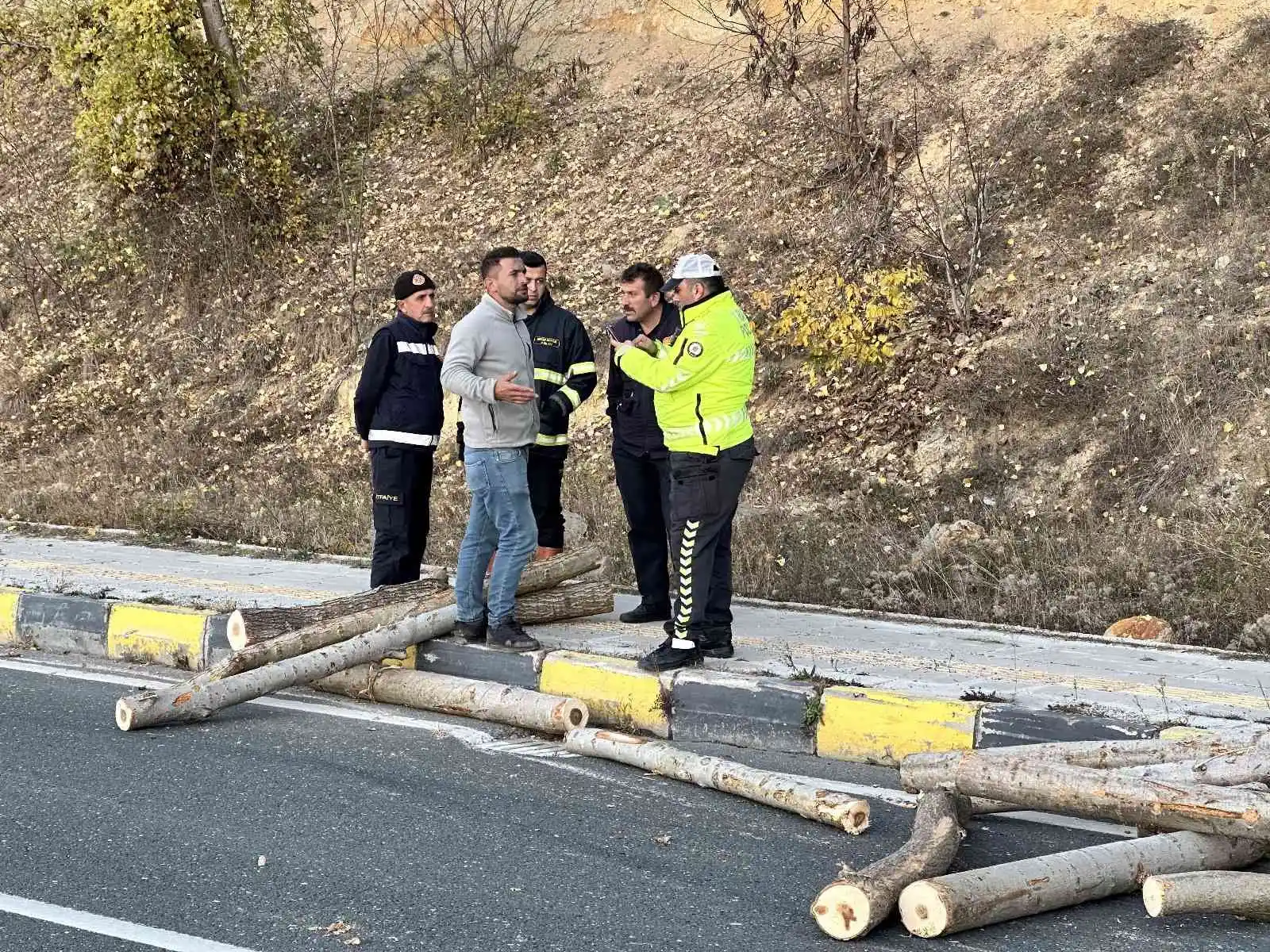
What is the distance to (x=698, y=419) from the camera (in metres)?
7.07

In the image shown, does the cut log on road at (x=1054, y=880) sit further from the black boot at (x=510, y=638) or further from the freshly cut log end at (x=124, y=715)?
the freshly cut log end at (x=124, y=715)

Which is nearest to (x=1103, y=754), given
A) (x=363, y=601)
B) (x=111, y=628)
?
(x=363, y=601)

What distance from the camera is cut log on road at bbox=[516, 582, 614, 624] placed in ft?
26.8

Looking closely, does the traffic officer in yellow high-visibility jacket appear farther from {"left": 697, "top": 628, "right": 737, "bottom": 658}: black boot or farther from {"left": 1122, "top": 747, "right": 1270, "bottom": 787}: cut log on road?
{"left": 1122, "top": 747, "right": 1270, "bottom": 787}: cut log on road

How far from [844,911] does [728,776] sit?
1.38m

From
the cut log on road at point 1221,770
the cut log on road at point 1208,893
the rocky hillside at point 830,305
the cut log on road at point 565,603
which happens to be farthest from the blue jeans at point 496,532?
the cut log on road at point 1208,893

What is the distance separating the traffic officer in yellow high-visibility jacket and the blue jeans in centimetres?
75

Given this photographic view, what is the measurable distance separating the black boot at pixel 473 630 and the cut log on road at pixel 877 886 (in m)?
3.36

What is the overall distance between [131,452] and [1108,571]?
10.6 metres

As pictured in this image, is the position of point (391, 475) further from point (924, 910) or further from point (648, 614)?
point (924, 910)

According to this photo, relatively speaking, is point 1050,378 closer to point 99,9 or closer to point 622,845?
point 622,845

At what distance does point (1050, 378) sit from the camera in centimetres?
1145

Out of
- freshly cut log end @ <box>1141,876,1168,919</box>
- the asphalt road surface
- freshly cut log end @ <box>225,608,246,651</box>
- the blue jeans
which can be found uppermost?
the blue jeans

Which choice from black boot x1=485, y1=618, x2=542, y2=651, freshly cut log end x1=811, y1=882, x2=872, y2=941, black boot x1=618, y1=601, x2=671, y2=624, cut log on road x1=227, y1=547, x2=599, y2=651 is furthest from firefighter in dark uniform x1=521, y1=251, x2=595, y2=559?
freshly cut log end x1=811, y1=882, x2=872, y2=941
